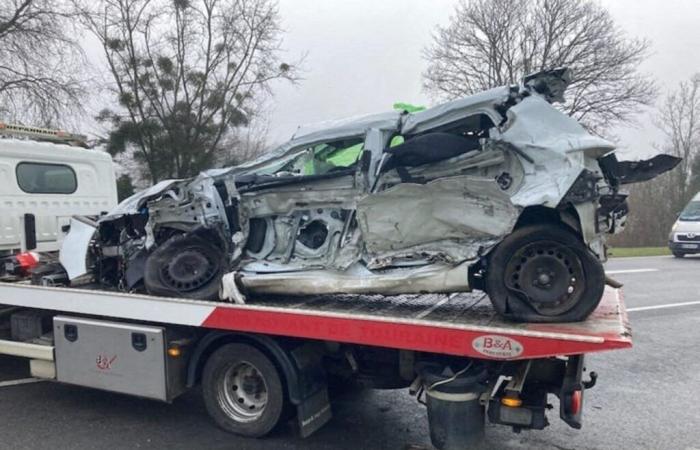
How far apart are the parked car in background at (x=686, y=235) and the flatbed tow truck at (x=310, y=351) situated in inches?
566

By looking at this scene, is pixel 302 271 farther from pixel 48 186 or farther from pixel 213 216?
pixel 48 186

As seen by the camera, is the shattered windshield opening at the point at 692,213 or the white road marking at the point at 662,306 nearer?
the white road marking at the point at 662,306

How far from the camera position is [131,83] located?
62.5ft

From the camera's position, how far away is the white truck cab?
620 centimetres

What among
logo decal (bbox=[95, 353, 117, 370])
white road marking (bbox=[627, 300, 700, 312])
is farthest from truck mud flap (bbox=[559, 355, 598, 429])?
white road marking (bbox=[627, 300, 700, 312])

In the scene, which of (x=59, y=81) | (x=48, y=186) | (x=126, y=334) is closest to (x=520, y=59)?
(x=59, y=81)

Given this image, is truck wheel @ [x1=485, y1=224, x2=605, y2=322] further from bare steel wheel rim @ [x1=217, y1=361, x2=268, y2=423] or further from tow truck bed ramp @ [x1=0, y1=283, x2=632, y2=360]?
bare steel wheel rim @ [x1=217, y1=361, x2=268, y2=423]

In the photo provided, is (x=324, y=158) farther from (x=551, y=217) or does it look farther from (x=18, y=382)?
(x=18, y=382)

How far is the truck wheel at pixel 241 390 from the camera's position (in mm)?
4086

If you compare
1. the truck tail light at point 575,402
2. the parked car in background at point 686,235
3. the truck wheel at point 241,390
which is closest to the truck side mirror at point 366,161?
the truck wheel at point 241,390

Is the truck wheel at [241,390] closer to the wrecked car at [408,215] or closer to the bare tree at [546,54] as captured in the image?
the wrecked car at [408,215]

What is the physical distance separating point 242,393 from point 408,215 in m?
1.87

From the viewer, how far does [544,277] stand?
3.75 metres

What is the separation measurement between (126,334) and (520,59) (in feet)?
76.1
